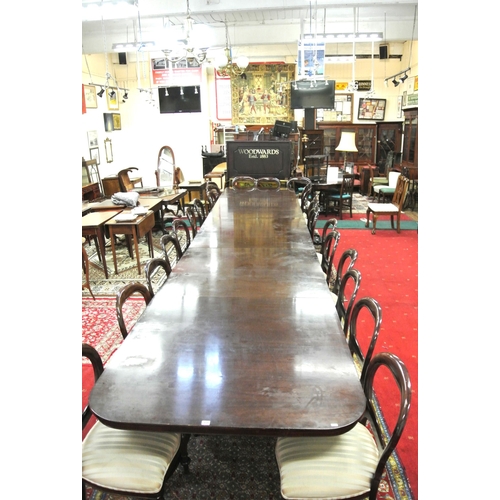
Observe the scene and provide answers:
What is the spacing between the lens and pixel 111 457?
64.0 inches

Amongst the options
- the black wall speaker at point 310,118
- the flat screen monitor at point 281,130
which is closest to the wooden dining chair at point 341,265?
the flat screen monitor at point 281,130

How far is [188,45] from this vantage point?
486 centimetres

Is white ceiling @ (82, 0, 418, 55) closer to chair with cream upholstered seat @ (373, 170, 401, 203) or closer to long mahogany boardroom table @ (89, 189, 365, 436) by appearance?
chair with cream upholstered seat @ (373, 170, 401, 203)

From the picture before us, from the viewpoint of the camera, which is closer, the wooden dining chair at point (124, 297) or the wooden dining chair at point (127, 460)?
the wooden dining chair at point (127, 460)

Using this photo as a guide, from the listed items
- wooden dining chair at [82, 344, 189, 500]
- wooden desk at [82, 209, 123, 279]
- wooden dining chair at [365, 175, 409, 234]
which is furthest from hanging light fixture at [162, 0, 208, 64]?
wooden dining chair at [82, 344, 189, 500]

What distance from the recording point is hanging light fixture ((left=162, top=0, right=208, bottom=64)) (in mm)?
4840

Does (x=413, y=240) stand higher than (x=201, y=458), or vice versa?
(x=413, y=240)

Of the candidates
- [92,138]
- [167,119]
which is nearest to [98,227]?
[92,138]

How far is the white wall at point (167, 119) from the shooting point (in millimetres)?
10914

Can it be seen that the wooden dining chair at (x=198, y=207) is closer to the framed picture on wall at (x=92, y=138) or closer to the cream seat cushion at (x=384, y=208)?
the cream seat cushion at (x=384, y=208)

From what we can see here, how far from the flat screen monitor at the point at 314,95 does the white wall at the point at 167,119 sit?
8.77 feet
